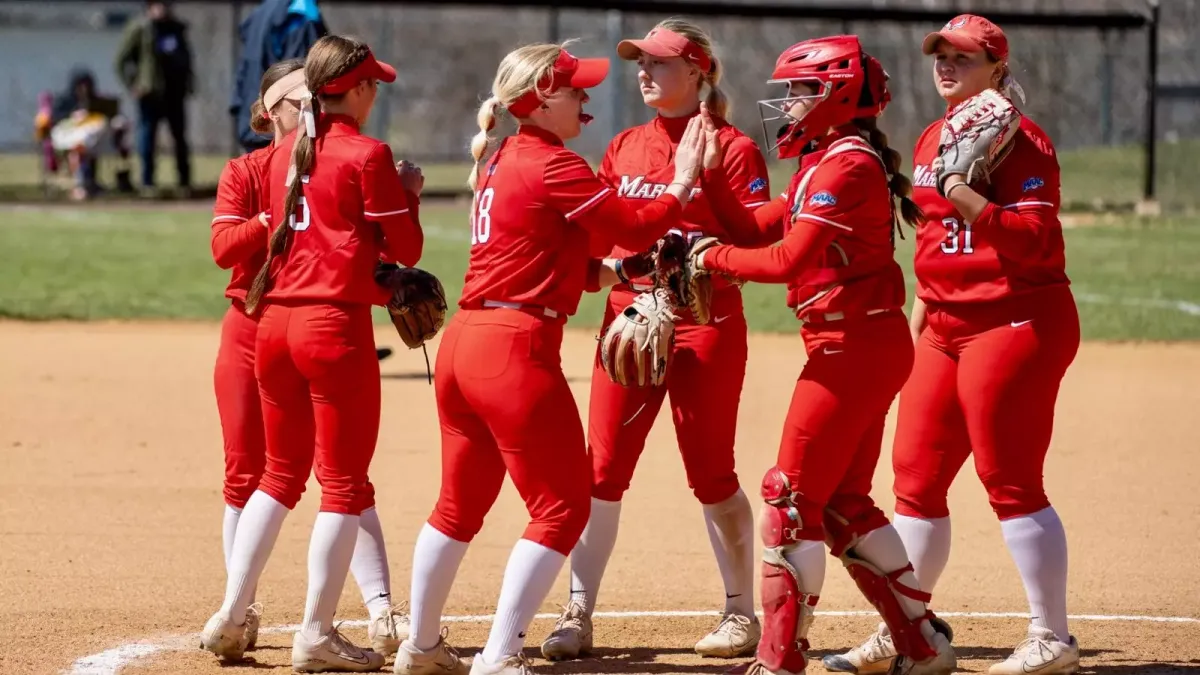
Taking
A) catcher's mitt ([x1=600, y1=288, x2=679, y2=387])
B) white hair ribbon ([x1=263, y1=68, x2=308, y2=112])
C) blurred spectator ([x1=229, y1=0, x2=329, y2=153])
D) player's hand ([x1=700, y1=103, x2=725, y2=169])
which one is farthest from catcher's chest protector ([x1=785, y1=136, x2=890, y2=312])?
blurred spectator ([x1=229, y1=0, x2=329, y2=153])

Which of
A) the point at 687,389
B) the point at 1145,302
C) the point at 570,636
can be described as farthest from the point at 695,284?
the point at 1145,302

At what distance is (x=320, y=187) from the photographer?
5.21 m

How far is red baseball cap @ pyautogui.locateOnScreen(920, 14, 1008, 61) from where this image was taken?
531 cm

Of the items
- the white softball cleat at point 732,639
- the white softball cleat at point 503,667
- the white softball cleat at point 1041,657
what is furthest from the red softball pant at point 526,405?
the white softball cleat at point 1041,657

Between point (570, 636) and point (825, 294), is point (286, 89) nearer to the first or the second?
point (825, 294)

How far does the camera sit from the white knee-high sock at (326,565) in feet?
17.3

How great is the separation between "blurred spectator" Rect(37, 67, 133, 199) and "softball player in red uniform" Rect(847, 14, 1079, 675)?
60.5 ft

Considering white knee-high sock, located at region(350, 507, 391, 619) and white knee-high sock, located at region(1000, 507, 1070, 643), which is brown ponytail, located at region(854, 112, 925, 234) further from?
white knee-high sock, located at region(350, 507, 391, 619)

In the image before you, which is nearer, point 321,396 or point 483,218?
point 483,218

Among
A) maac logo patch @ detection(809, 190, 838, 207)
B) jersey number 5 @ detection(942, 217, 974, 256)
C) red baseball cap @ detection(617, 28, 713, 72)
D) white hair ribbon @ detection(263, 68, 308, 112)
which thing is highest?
red baseball cap @ detection(617, 28, 713, 72)

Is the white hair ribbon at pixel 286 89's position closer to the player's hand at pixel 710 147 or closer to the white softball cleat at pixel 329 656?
the player's hand at pixel 710 147

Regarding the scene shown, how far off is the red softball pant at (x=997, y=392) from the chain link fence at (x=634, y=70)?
13374mm

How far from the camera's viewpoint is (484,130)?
17.4 ft

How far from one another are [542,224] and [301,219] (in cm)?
82
